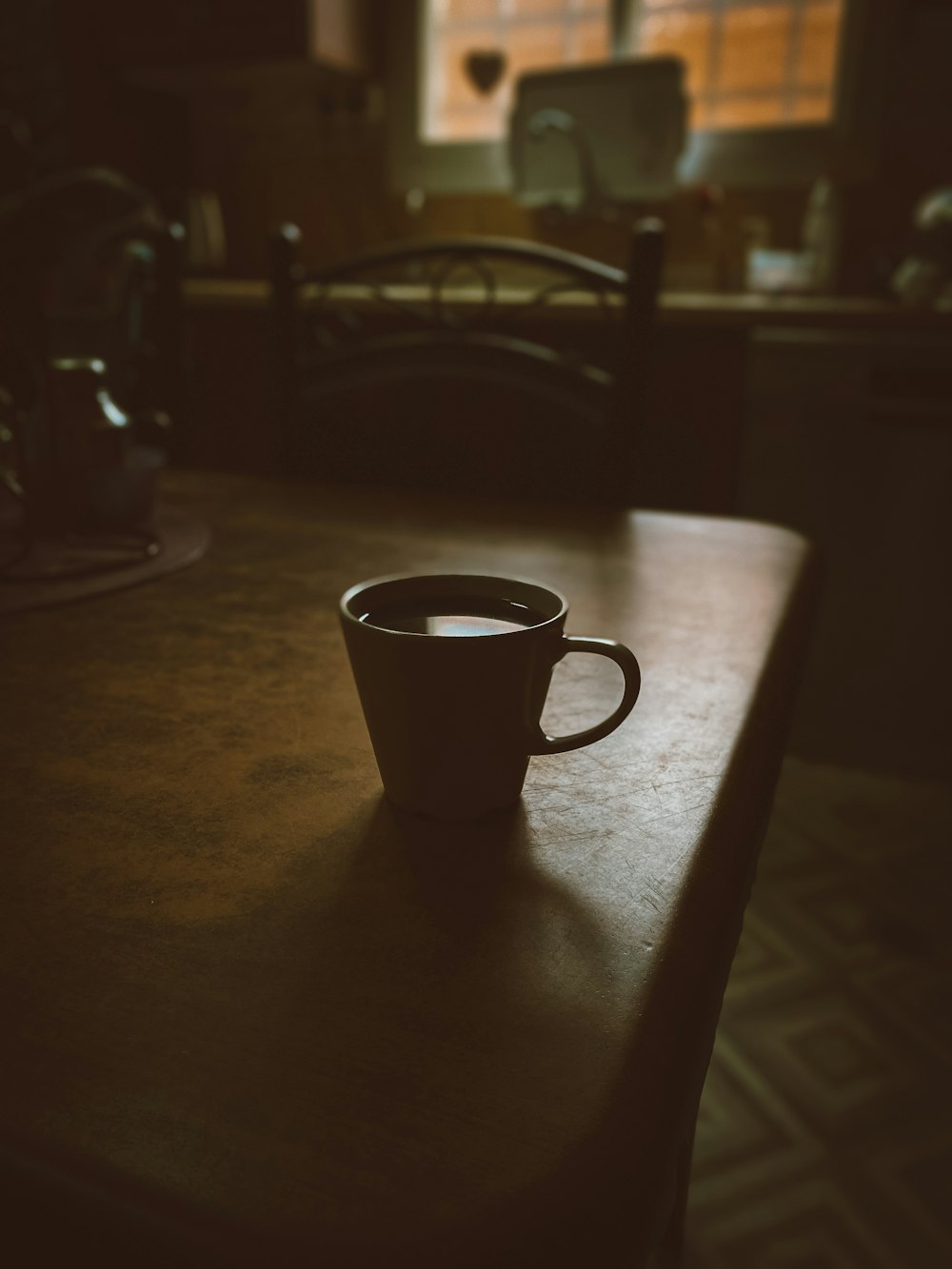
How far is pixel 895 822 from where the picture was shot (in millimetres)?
1896

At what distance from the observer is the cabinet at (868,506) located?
1896mm

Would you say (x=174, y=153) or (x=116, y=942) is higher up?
(x=174, y=153)

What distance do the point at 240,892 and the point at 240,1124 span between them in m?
0.10

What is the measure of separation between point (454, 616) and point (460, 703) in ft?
0.25

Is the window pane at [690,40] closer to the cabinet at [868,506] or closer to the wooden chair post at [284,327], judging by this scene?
the cabinet at [868,506]

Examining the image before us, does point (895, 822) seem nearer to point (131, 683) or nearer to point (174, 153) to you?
point (131, 683)

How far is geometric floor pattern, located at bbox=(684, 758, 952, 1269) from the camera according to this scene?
103 cm

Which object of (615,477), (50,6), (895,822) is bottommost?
(895,822)

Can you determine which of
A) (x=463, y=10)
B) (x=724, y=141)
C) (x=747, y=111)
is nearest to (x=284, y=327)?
(x=724, y=141)

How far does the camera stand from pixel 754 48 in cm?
253

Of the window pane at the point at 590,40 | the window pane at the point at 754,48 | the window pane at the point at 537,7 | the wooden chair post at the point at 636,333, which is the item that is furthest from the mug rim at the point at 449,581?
the window pane at the point at 537,7

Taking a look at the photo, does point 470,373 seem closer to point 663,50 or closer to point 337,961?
point 337,961

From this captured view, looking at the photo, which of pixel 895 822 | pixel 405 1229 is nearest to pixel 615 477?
pixel 405 1229

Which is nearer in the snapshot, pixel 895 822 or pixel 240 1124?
pixel 240 1124
